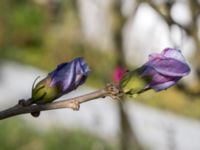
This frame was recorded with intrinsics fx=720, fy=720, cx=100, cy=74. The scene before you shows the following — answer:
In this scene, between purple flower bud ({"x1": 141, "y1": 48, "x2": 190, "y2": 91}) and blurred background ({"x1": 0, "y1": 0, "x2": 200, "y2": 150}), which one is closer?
purple flower bud ({"x1": 141, "y1": 48, "x2": 190, "y2": 91})

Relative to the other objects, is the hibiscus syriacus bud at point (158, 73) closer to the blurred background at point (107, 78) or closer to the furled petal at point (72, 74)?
the furled petal at point (72, 74)

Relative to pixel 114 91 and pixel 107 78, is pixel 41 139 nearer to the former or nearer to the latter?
pixel 107 78

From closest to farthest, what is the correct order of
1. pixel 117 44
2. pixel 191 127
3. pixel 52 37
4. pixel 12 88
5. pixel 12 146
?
pixel 117 44, pixel 12 146, pixel 191 127, pixel 12 88, pixel 52 37

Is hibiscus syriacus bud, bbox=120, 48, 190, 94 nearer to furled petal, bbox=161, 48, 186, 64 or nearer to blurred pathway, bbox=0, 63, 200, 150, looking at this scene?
furled petal, bbox=161, 48, 186, 64

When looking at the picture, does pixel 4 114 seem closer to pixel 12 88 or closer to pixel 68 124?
pixel 68 124

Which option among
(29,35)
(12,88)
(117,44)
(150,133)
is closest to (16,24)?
(29,35)

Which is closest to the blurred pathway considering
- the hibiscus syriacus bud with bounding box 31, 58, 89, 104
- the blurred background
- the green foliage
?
the blurred background
